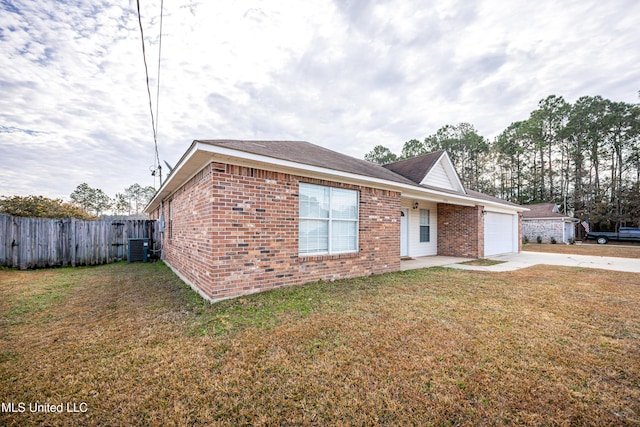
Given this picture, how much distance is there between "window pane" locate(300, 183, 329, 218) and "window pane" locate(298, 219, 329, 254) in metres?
0.17

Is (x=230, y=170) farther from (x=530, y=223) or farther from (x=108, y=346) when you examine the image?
(x=530, y=223)

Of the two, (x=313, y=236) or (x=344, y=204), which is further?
(x=344, y=204)

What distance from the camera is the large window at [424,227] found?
463 inches

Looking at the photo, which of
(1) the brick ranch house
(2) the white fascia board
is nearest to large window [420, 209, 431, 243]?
(1) the brick ranch house

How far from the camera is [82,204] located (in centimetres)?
3431

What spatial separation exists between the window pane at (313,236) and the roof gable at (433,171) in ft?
17.6

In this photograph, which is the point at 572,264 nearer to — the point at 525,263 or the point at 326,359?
the point at 525,263

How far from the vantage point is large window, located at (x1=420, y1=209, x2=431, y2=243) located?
11750mm

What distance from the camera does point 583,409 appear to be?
195 centimetres

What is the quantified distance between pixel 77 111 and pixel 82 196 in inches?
1389

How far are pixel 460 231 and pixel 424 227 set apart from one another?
1652 mm

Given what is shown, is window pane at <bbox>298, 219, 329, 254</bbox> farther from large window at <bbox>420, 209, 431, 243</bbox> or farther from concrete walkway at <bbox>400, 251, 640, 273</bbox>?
large window at <bbox>420, 209, 431, 243</bbox>

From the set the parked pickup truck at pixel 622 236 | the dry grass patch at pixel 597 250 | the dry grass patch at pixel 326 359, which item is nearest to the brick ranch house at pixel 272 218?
the dry grass patch at pixel 326 359

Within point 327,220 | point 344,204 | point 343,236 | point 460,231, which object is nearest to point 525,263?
point 460,231
